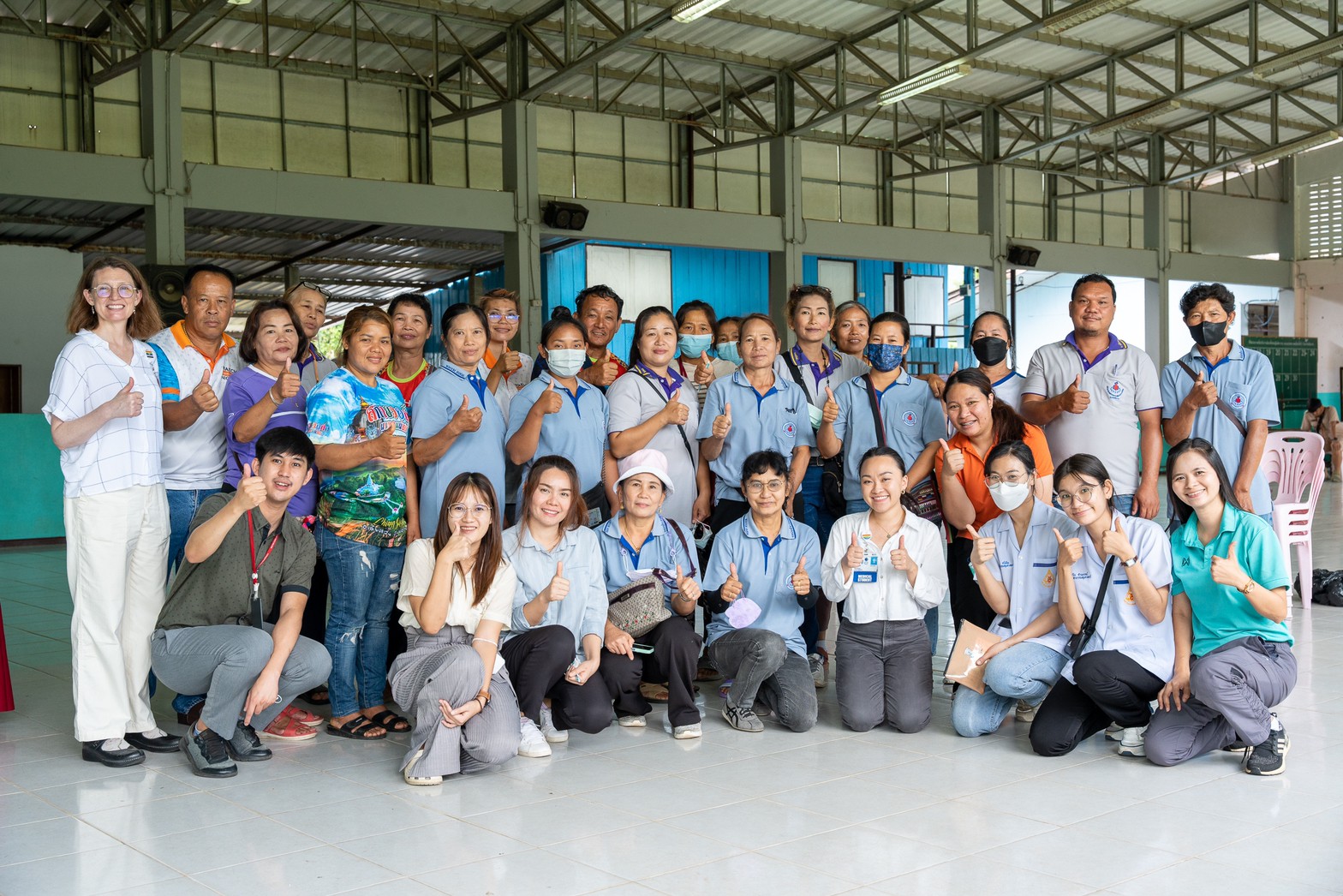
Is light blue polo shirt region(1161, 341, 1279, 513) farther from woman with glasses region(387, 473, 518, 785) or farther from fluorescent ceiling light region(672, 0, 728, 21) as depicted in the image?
fluorescent ceiling light region(672, 0, 728, 21)

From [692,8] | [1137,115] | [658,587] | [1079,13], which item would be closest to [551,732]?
[658,587]

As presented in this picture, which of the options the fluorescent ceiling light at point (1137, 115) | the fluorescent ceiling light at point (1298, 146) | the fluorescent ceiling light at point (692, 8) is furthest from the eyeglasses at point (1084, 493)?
the fluorescent ceiling light at point (1298, 146)

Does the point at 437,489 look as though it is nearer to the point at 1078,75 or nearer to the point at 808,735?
the point at 808,735

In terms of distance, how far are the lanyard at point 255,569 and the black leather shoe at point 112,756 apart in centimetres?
59

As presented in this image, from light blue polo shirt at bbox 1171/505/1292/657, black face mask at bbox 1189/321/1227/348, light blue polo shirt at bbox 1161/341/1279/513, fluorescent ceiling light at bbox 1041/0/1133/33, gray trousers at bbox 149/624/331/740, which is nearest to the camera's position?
light blue polo shirt at bbox 1171/505/1292/657

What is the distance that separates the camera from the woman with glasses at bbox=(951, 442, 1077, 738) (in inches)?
165

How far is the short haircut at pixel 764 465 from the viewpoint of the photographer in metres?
4.51

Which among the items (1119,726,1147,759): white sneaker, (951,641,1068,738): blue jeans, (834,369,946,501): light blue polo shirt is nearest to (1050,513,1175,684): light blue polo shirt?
(951,641,1068,738): blue jeans

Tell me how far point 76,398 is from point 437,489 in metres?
1.25

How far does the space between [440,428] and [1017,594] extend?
2225 millimetres

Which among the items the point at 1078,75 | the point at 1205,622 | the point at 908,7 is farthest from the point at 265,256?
the point at 1205,622

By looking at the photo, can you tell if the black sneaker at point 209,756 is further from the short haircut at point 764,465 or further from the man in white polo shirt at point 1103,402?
the man in white polo shirt at point 1103,402

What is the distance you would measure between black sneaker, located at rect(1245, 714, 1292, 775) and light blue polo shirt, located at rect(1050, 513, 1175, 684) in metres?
0.34

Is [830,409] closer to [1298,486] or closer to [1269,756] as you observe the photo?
[1269,756]
